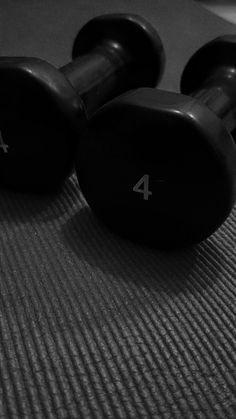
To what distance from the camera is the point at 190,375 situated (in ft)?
1.83

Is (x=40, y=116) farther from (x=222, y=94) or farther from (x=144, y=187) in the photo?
(x=222, y=94)

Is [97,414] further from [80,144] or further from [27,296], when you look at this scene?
[80,144]

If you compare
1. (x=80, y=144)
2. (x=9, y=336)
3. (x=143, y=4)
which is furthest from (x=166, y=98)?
(x=143, y=4)

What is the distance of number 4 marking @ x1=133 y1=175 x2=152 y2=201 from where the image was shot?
0.66 metres

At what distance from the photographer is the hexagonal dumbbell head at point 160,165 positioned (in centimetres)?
61

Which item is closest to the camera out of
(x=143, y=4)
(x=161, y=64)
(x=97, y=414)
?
(x=97, y=414)

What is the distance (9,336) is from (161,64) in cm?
82

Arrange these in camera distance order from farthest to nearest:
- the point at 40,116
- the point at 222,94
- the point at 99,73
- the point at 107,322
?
the point at 99,73, the point at 222,94, the point at 40,116, the point at 107,322

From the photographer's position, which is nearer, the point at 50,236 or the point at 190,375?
the point at 190,375

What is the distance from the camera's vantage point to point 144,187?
0.67 meters

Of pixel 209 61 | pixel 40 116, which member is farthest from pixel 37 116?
pixel 209 61

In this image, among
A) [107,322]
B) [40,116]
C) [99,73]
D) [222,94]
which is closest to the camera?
[107,322]

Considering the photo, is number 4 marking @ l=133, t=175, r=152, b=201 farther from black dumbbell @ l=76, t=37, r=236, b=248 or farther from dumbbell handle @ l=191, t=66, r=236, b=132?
dumbbell handle @ l=191, t=66, r=236, b=132

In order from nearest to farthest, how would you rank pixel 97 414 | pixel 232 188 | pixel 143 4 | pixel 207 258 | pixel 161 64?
pixel 97 414 < pixel 232 188 < pixel 207 258 < pixel 161 64 < pixel 143 4
